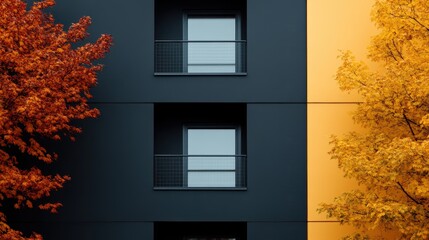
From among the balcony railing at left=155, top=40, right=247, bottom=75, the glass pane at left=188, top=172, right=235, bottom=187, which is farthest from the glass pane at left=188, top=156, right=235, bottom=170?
the balcony railing at left=155, top=40, right=247, bottom=75

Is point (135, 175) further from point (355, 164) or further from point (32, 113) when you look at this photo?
point (355, 164)

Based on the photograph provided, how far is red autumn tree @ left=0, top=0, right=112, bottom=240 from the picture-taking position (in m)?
17.4

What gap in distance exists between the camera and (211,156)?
21.1 meters

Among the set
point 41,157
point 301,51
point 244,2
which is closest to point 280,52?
point 301,51

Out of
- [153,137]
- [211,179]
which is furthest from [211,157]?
[153,137]

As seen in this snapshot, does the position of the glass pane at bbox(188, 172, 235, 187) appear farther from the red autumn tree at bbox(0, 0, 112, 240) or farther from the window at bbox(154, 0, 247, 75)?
the red autumn tree at bbox(0, 0, 112, 240)

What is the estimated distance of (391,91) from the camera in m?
18.1

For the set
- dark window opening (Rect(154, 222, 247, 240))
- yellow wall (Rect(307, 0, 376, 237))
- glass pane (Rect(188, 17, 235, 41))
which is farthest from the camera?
glass pane (Rect(188, 17, 235, 41))

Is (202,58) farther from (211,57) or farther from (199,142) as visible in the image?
(199,142)

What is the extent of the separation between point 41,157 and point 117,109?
3.01m

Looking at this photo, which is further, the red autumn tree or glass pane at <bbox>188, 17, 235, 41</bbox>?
glass pane at <bbox>188, 17, 235, 41</bbox>

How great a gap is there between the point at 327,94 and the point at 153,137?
14.5 ft

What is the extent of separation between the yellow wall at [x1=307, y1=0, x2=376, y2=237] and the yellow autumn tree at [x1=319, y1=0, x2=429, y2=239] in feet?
5.00

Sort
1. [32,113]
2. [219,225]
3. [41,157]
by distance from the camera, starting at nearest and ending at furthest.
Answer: [32,113] → [41,157] → [219,225]
